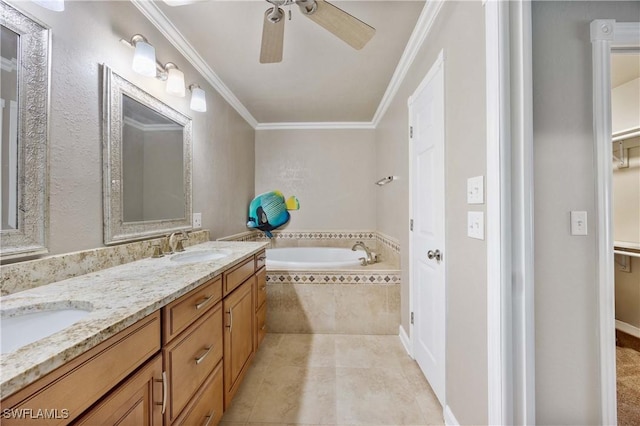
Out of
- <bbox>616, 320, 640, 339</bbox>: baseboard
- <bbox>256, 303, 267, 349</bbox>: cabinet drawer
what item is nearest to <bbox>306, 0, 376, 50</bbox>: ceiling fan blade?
<bbox>256, 303, 267, 349</bbox>: cabinet drawer

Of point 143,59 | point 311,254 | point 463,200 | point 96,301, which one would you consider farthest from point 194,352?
point 311,254

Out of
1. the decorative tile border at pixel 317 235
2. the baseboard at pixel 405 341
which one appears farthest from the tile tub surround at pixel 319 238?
the baseboard at pixel 405 341

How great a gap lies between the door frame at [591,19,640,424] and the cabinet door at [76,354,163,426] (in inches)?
64.7

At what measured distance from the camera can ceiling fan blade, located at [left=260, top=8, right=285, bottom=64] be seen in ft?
4.05

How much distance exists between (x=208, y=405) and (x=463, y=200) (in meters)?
1.53

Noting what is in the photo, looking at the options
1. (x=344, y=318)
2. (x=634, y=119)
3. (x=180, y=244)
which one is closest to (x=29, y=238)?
(x=180, y=244)

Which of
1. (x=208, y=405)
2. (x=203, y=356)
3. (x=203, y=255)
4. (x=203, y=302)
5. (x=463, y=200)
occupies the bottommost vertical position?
(x=208, y=405)

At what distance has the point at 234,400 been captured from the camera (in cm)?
159

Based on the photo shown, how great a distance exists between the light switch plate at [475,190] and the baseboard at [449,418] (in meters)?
1.13

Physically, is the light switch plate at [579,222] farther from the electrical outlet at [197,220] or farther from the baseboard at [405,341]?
the electrical outlet at [197,220]

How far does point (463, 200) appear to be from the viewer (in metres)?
1.23

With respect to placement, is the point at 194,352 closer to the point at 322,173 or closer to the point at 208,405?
the point at 208,405

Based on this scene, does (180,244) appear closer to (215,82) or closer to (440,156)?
(215,82)

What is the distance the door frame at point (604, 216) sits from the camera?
3.24 ft
